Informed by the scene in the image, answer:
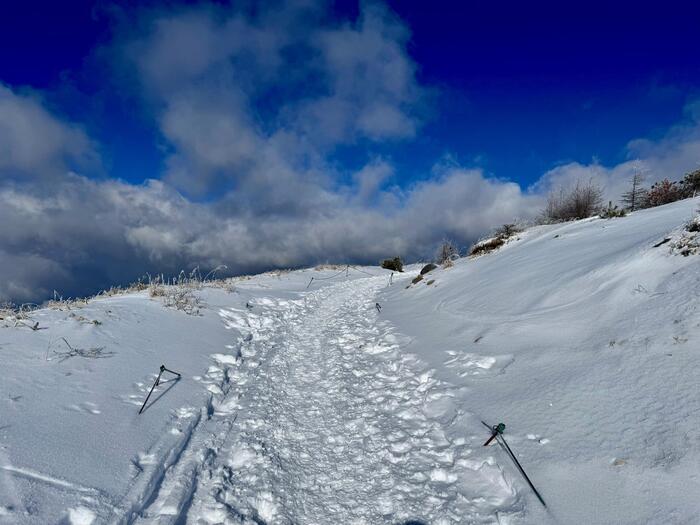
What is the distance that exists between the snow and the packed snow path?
0.02 m

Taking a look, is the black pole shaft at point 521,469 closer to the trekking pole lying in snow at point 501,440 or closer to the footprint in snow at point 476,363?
the trekking pole lying in snow at point 501,440

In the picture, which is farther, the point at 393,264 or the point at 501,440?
the point at 393,264

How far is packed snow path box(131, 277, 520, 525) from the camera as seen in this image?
3.47 meters

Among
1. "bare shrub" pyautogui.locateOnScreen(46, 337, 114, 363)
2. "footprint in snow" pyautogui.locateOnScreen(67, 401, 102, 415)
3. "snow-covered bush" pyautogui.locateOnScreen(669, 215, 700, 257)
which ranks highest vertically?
"snow-covered bush" pyautogui.locateOnScreen(669, 215, 700, 257)

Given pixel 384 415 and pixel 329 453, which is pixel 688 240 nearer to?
pixel 384 415

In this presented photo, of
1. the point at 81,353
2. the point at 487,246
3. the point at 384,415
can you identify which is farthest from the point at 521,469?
the point at 487,246

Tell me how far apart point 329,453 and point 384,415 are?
1.16 metres

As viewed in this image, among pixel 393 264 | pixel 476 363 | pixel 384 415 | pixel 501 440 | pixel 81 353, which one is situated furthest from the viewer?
pixel 393 264

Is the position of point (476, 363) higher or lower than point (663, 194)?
lower

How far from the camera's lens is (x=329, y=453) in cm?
444

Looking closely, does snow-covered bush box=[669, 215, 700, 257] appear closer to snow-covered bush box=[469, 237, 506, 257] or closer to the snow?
the snow

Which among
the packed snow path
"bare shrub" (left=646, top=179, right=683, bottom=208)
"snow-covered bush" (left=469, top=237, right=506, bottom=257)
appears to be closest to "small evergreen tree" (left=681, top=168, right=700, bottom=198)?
"bare shrub" (left=646, top=179, right=683, bottom=208)

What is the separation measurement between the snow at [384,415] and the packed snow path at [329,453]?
24 millimetres

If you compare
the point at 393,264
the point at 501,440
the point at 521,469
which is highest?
the point at 393,264
